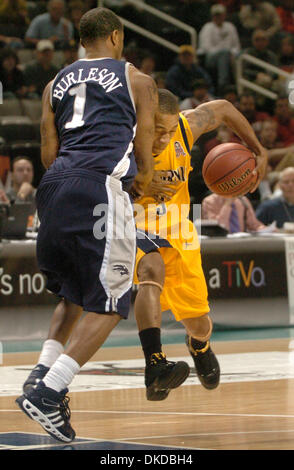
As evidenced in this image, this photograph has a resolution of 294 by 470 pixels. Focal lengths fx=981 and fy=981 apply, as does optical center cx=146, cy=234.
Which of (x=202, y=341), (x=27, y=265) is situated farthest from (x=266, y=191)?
(x=202, y=341)

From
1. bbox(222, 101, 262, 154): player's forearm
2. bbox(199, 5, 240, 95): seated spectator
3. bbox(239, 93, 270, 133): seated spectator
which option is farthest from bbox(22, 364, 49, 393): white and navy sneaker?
bbox(199, 5, 240, 95): seated spectator

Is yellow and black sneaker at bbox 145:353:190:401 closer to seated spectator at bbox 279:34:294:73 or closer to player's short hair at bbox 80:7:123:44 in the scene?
player's short hair at bbox 80:7:123:44

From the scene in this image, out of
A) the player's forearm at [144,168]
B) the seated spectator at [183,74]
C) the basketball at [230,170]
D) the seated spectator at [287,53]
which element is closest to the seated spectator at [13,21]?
the seated spectator at [183,74]

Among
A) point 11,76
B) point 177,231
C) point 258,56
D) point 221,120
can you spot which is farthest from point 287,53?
point 177,231

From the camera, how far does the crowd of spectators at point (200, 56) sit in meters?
12.7

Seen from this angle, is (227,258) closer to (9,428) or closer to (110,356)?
(110,356)

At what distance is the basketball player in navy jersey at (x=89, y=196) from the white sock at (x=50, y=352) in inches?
5.7

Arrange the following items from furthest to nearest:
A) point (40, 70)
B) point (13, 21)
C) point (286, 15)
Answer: point (286, 15) → point (13, 21) → point (40, 70)

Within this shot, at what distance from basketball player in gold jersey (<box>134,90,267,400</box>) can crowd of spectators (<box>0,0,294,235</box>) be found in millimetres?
4560

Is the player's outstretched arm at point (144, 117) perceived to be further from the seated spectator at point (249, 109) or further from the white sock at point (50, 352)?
the seated spectator at point (249, 109)

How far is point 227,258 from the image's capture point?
9555mm

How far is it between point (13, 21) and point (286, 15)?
5.61m

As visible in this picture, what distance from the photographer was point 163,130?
17.6 ft

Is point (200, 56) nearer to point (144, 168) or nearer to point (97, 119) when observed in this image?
point (144, 168)
